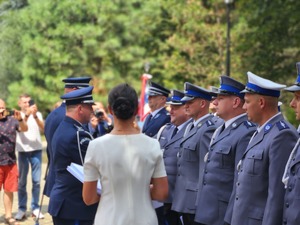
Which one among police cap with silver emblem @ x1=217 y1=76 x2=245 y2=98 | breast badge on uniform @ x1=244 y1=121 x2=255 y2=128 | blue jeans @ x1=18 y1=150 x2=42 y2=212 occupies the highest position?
police cap with silver emblem @ x1=217 y1=76 x2=245 y2=98

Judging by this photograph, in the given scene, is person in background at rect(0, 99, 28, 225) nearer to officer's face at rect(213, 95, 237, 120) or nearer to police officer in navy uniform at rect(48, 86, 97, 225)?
police officer in navy uniform at rect(48, 86, 97, 225)

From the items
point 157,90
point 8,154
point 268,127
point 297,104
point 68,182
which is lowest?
point 8,154

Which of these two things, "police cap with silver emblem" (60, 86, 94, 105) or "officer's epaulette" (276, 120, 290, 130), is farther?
"police cap with silver emblem" (60, 86, 94, 105)

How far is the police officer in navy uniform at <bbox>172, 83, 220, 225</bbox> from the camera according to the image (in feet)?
25.3

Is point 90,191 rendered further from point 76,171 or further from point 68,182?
point 68,182

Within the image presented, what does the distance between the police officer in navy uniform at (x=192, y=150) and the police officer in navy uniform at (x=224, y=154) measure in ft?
1.87

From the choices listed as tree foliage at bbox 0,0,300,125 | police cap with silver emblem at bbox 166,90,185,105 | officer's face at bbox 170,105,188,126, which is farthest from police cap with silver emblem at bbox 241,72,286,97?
tree foliage at bbox 0,0,300,125

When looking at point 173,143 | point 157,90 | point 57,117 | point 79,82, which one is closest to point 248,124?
point 173,143

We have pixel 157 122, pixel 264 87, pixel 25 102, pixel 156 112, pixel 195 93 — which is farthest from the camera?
pixel 25 102

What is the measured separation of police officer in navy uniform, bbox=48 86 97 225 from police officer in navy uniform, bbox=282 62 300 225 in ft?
6.67

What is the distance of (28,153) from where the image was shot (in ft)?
41.6

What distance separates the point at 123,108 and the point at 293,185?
1.25 metres

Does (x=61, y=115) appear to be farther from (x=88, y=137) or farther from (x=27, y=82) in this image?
(x=27, y=82)

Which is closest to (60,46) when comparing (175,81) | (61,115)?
(175,81)
